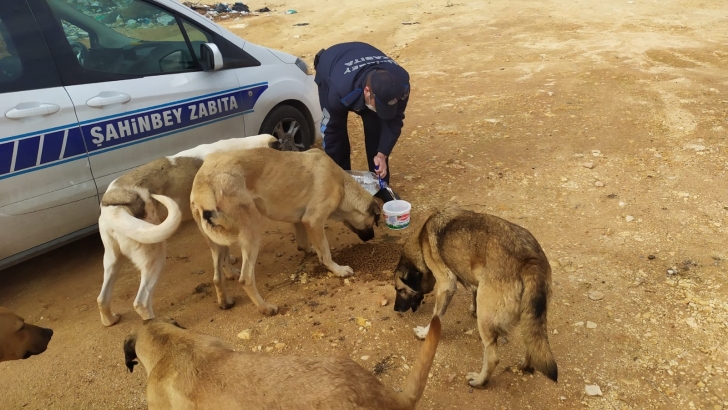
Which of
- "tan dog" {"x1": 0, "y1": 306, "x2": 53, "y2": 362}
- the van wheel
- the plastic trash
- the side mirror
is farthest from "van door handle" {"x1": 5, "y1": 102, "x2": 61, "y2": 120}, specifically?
the plastic trash

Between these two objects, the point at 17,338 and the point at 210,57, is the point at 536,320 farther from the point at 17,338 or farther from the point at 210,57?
the point at 210,57

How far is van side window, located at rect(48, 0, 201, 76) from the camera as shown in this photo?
471 centimetres

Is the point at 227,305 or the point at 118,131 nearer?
the point at 227,305

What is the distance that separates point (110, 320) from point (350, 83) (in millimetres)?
3135

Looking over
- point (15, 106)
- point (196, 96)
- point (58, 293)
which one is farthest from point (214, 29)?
point (58, 293)

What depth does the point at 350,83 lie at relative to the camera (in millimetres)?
5422

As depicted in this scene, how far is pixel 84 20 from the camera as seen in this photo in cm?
489

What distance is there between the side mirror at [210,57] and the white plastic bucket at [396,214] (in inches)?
86.8

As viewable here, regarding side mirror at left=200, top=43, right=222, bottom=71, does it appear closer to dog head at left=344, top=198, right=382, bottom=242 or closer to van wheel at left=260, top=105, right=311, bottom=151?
van wheel at left=260, top=105, right=311, bottom=151

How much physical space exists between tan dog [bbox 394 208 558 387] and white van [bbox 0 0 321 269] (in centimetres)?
270

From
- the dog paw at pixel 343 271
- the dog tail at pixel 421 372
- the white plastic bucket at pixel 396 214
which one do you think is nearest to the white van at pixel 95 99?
the white plastic bucket at pixel 396 214

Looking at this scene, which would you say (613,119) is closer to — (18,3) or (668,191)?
(668,191)

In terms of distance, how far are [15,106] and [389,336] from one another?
3.40 meters

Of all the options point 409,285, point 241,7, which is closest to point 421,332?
point 409,285
